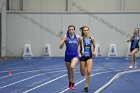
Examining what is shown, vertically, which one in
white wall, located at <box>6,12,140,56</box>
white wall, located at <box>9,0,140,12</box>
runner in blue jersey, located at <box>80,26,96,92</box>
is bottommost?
runner in blue jersey, located at <box>80,26,96,92</box>

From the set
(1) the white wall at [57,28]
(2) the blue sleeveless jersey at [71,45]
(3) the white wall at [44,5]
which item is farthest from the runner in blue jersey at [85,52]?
(3) the white wall at [44,5]

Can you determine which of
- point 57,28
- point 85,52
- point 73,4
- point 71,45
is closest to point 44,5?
point 73,4

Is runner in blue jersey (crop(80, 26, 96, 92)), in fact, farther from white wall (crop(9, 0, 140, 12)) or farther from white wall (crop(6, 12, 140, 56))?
white wall (crop(9, 0, 140, 12))

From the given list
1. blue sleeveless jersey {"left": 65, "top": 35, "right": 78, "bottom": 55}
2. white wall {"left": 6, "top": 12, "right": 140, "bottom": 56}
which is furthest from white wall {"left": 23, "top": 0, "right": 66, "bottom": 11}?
blue sleeveless jersey {"left": 65, "top": 35, "right": 78, "bottom": 55}

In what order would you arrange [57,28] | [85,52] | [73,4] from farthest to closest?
1. [73,4]
2. [57,28]
3. [85,52]

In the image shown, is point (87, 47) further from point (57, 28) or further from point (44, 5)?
point (44, 5)

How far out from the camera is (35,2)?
32062 millimetres

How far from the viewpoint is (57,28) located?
30953 mm

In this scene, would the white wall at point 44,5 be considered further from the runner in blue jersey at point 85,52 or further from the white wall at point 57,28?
the runner in blue jersey at point 85,52

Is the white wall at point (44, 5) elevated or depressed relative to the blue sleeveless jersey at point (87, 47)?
elevated

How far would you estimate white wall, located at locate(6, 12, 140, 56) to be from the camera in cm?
3067

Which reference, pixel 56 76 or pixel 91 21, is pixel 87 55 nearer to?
pixel 56 76

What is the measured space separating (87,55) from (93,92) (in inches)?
51.7

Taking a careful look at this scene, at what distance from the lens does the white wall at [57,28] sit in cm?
3067
